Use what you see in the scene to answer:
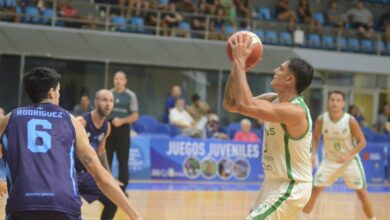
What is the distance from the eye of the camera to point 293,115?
18.0ft

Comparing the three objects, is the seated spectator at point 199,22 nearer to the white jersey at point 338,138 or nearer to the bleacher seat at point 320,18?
the bleacher seat at point 320,18

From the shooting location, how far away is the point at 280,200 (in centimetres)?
562

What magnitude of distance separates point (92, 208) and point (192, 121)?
5.99 metres

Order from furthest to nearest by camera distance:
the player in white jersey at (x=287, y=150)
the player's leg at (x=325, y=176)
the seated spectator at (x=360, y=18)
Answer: the seated spectator at (x=360, y=18), the player's leg at (x=325, y=176), the player in white jersey at (x=287, y=150)

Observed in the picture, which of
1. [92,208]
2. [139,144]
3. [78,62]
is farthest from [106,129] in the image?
[78,62]

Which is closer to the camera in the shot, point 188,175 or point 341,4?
point 188,175

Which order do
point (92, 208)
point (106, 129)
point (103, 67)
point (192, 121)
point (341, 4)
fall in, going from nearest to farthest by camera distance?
point (106, 129) → point (92, 208) → point (192, 121) → point (103, 67) → point (341, 4)

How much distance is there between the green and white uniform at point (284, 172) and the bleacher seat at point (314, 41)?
1650cm

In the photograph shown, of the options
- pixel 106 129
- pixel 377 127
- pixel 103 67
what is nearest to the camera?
pixel 106 129

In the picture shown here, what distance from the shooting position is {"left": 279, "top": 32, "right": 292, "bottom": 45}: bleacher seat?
21469mm

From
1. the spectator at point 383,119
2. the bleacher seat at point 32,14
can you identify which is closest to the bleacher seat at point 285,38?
the spectator at point 383,119

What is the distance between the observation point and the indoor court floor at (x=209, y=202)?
10.5 m

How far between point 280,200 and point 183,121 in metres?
10.5

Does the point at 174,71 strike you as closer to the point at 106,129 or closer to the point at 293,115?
the point at 106,129
